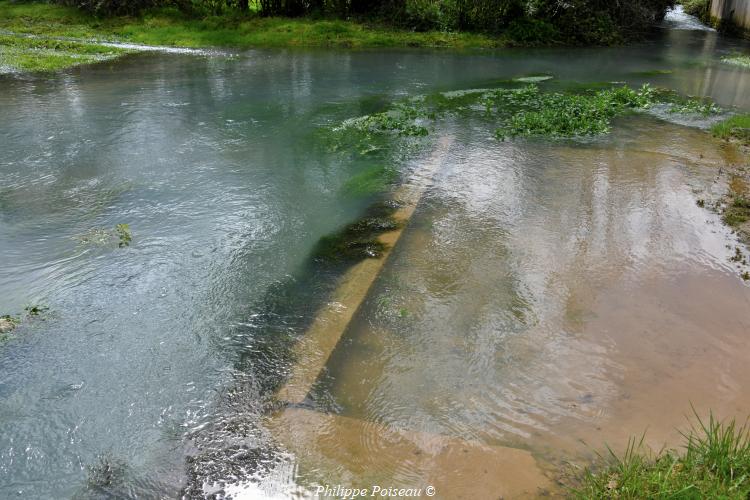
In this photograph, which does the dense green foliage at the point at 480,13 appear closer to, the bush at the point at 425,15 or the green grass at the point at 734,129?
the bush at the point at 425,15

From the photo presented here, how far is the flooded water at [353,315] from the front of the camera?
3592 mm

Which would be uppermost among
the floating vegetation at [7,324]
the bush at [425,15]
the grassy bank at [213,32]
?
the bush at [425,15]

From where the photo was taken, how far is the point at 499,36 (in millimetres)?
20062

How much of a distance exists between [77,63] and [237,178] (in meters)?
10.6

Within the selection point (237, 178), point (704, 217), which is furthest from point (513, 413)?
point (237, 178)

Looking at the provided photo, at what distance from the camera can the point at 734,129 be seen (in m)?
9.65

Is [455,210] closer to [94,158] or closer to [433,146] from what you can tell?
[433,146]

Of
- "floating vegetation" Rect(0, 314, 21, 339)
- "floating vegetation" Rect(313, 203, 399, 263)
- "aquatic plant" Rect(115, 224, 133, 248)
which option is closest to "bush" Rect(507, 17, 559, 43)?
"floating vegetation" Rect(313, 203, 399, 263)

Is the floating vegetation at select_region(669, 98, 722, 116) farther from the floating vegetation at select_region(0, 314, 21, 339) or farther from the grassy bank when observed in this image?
the floating vegetation at select_region(0, 314, 21, 339)

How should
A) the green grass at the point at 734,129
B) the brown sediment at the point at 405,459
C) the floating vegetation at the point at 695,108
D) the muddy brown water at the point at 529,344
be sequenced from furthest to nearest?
the floating vegetation at the point at 695,108 → the green grass at the point at 734,129 → the muddy brown water at the point at 529,344 → the brown sediment at the point at 405,459

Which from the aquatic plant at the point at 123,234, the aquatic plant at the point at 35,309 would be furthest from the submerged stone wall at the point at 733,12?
the aquatic plant at the point at 35,309

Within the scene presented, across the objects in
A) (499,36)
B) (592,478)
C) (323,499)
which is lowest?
(323,499)

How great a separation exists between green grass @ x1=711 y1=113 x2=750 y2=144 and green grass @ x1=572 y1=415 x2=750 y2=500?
25.6ft

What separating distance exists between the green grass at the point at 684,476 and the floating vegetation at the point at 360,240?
129 inches
